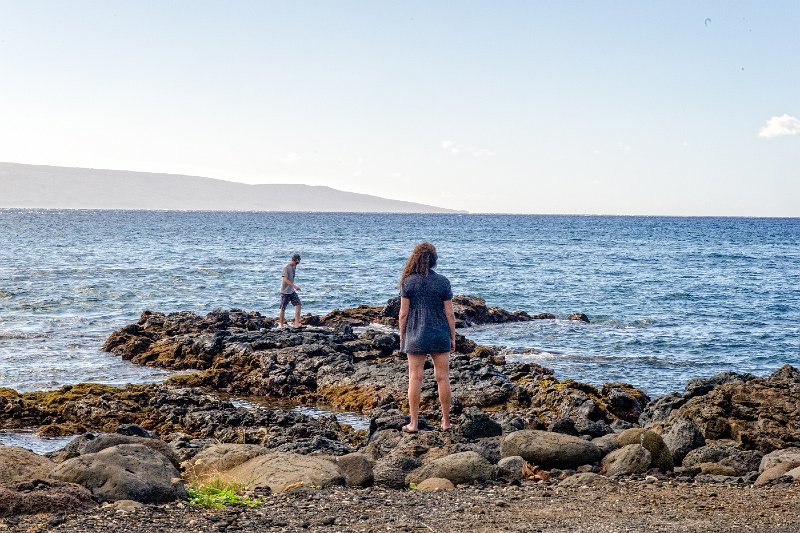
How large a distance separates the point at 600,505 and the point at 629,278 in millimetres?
45578

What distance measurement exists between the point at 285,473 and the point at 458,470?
1.81 m

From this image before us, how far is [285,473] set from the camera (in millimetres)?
9086

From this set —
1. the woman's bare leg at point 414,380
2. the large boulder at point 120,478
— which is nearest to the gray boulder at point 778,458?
the woman's bare leg at point 414,380

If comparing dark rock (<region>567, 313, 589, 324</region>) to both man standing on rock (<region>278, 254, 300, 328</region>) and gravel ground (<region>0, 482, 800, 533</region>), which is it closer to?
man standing on rock (<region>278, 254, 300, 328</region>)

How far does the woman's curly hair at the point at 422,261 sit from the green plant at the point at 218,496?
3595 mm

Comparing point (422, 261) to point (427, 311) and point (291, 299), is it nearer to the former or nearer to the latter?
point (427, 311)

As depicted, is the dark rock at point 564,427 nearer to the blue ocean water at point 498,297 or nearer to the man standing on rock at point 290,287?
the blue ocean water at point 498,297

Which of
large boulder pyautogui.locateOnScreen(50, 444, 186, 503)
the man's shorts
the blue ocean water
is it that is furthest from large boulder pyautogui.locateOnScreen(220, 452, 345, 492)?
the man's shorts

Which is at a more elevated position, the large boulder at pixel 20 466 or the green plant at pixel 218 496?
the large boulder at pixel 20 466

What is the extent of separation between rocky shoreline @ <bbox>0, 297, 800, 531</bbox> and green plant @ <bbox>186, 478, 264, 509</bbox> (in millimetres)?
146

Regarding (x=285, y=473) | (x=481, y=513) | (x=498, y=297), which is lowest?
(x=498, y=297)

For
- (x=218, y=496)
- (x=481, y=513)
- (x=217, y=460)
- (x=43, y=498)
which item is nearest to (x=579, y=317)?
(x=217, y=460)

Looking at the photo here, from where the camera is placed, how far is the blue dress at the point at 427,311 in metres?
11.1

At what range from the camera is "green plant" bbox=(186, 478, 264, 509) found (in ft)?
26.1
